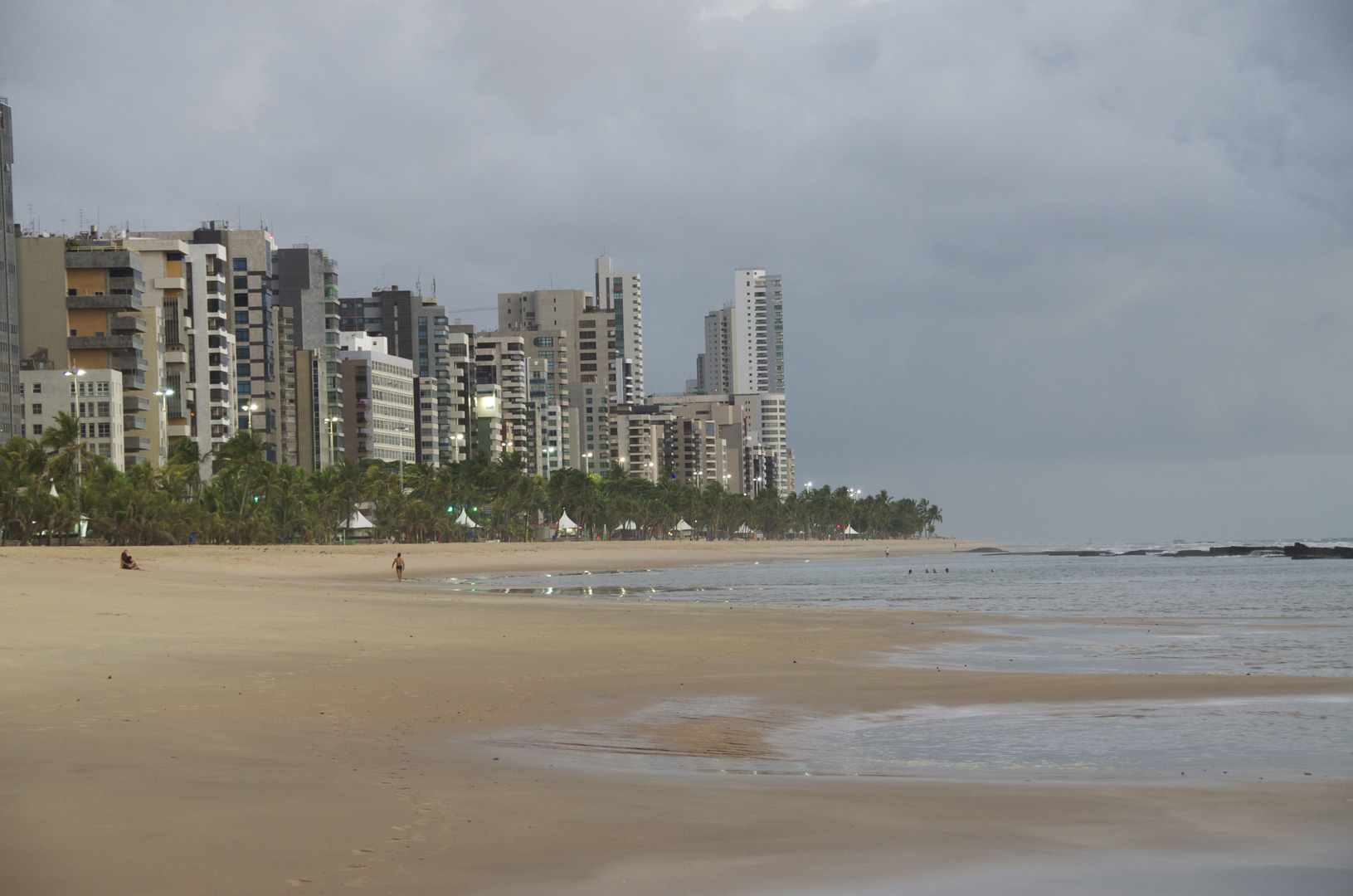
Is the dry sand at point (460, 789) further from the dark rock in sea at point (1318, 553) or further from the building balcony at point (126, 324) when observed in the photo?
the building balcony at point (126, 324)

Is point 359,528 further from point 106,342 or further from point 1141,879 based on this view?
point 1141,879

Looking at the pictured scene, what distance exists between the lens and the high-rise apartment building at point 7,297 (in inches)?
4823

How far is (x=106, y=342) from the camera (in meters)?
131

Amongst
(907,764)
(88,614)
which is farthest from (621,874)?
(88,614)

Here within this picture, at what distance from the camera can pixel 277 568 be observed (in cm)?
7306

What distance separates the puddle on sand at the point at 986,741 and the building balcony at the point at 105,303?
126 metres

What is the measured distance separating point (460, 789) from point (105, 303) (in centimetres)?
13356

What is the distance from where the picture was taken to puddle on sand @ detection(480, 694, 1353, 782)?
1327cm

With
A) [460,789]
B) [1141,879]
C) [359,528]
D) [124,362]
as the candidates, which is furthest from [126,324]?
[1141,879]

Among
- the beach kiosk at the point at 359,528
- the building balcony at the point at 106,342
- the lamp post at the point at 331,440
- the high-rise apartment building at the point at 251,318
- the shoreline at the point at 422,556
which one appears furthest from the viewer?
the lamp post at the point at 331,440

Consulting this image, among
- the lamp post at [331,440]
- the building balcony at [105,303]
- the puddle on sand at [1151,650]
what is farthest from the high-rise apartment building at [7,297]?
the puddle on sand at [1151,650]

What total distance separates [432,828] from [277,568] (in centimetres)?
6696

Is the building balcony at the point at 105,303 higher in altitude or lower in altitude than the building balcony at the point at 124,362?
higher

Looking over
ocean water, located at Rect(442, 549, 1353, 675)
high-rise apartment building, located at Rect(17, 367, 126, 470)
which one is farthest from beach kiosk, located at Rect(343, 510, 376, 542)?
ocean water, located at Rect(442, 549, 1353, 675)
